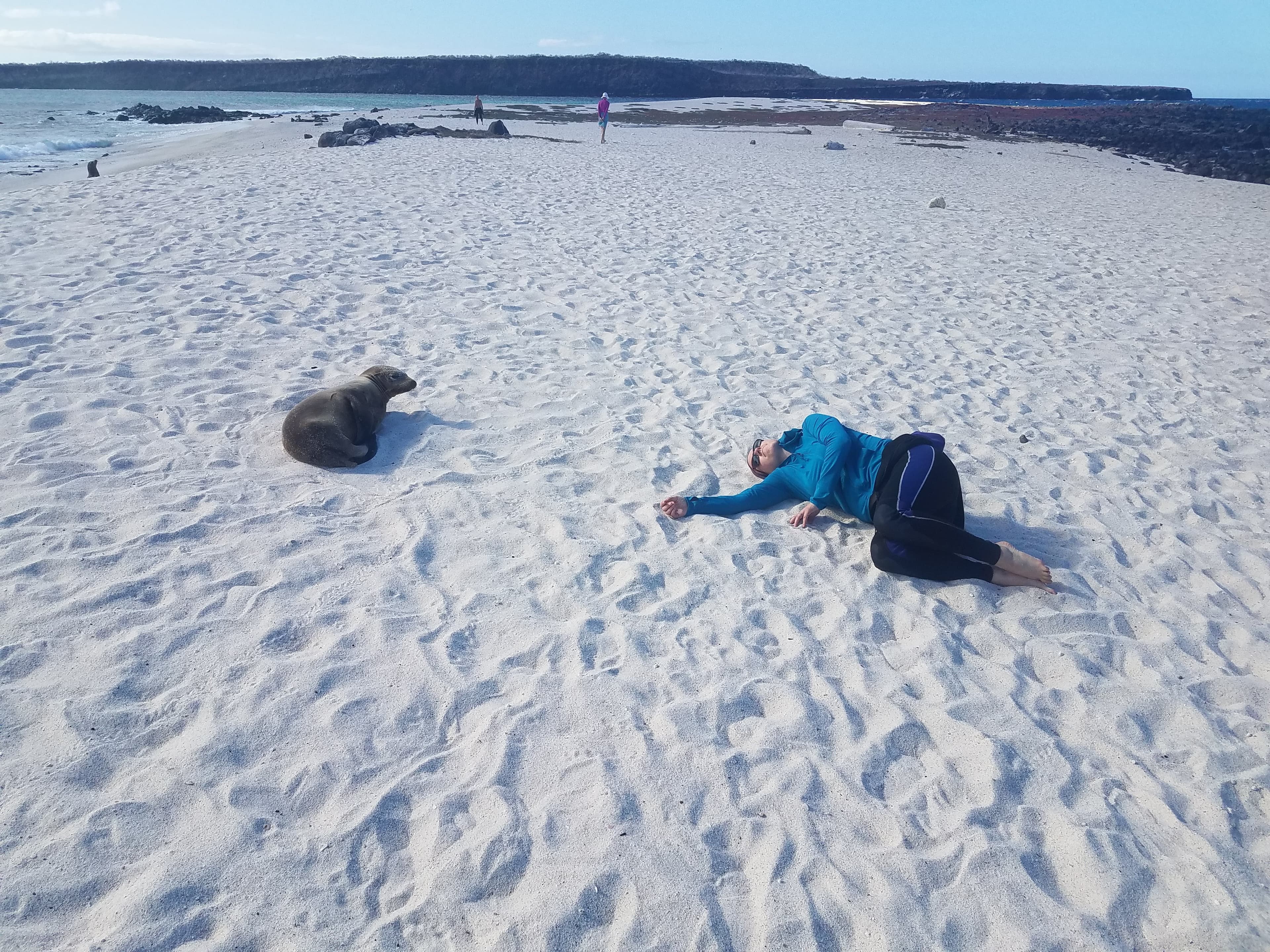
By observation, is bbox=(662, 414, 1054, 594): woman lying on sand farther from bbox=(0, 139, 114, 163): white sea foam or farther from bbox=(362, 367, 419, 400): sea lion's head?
bbox=(0, 139, 114, 163): white sea foam

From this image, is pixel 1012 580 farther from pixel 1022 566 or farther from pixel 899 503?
pixel 899 503

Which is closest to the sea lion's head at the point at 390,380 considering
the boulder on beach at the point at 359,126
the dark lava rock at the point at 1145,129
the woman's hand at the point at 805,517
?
the woman's hand at the point at 805,517

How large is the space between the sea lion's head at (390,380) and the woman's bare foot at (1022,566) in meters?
3.88

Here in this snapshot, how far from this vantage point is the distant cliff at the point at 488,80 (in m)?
87.6

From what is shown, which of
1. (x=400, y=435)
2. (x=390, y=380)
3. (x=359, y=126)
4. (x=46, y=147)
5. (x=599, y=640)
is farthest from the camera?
(x=359, y=126)

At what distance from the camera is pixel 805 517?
170 inches

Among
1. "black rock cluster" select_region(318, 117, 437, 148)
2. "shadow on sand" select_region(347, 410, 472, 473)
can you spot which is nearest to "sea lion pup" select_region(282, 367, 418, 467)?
"shadow on sand" select_region(347, 410, 472, 473)

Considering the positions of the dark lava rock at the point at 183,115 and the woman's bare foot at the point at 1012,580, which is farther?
the dark lava rock at the point at 183,115

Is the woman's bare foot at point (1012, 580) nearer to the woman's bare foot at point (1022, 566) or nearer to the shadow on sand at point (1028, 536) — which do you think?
the woman's bare foot at point (1022, 566)

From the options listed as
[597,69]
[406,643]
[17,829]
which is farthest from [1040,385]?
[597,69]

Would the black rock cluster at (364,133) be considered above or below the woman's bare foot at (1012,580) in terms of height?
above

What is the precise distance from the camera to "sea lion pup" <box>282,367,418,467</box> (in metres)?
4.72

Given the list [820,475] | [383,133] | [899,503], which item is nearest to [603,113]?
[383,133]

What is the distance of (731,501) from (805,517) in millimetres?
428
